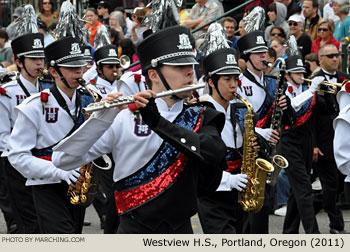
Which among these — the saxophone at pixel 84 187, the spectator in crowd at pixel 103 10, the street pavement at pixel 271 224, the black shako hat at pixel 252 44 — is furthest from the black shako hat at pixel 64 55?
the spectator in crowd at pixel 103 10

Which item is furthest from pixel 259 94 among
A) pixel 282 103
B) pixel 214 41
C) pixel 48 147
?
pixel 48 147

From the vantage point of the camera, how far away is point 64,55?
7.48 metres

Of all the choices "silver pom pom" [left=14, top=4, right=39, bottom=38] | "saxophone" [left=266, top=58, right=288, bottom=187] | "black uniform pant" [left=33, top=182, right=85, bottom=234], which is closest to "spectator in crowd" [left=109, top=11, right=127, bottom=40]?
"silver pom pom" [left=14, top=4, right=39, bottom=38]

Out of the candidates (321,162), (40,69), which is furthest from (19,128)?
(321,162)

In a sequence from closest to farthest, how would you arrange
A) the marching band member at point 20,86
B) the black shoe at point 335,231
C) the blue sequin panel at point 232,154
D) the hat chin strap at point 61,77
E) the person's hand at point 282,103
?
the hat chin strap at point 61,77
the blue sequin panel at point 232,154
the marching band member at point 20,86
the person's hand at point 282,103
the black shoe at point 335,231

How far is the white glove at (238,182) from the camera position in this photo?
7484 mm

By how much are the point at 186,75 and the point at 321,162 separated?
6444 millimetres

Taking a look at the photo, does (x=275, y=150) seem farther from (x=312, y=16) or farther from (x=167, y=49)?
(x=312, y=16)

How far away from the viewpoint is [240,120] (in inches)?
313

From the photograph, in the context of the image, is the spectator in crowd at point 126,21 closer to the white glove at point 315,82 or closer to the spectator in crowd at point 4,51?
the spectator in crowd at point 4,51

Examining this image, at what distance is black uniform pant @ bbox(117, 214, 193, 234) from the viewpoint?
5.01m

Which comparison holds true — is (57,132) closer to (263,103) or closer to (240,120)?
(240,120)

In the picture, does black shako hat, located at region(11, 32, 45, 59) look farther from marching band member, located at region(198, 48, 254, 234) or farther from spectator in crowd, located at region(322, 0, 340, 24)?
spectator in crowd, located at region(322, 0, 340, 24)

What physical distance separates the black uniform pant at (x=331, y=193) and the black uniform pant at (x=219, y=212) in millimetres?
3464
